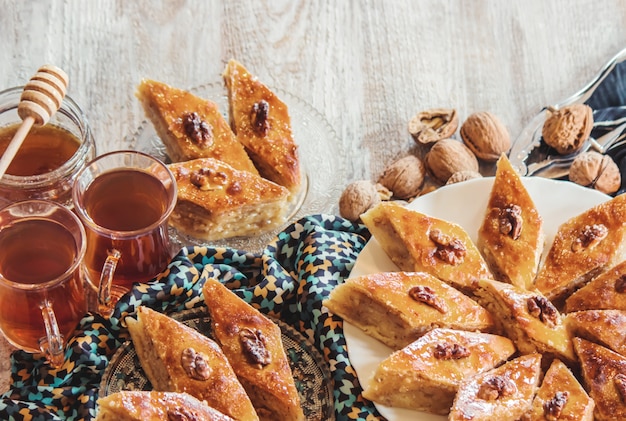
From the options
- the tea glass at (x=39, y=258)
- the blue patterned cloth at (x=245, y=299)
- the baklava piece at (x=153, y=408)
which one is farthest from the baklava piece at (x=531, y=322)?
the tea glass at (x=39, y=258)

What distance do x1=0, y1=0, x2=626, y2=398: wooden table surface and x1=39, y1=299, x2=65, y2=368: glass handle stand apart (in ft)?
2.76

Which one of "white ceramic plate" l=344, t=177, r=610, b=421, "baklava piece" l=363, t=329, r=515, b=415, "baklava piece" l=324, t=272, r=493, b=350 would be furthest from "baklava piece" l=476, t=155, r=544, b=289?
"baklava piece" l=363, t=329, r=515, b=415

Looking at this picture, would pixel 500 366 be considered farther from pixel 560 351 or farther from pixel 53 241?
pixel 53 241

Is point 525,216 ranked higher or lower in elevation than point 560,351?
higher

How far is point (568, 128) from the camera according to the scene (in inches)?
117

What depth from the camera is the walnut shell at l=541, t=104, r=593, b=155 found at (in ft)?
9.70

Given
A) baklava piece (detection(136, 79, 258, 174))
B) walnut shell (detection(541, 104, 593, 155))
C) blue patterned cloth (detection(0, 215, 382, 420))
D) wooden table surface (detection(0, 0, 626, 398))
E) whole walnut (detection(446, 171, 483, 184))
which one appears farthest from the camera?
wooden table surface (detection(0, 0, 626, 398))

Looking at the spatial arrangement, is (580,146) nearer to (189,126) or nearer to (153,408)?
(189,126)

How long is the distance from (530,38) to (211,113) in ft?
4.48

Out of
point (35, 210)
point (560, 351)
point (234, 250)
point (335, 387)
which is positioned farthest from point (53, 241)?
point (560, 351)

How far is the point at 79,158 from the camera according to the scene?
2.54m

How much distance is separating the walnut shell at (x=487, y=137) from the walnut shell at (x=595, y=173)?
0.24m

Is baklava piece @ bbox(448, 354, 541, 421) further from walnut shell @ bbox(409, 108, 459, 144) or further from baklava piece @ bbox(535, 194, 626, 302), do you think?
walnut shell @ bbox(409, 108, 459, 144)

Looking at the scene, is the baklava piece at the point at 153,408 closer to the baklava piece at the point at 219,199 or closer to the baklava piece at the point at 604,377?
the baklava piece at the point at 219,199
